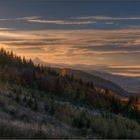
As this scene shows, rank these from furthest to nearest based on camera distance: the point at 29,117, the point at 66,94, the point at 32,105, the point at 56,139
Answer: the point at 66,94
the point at 32,105
the point at 29,117
the point at 56,139

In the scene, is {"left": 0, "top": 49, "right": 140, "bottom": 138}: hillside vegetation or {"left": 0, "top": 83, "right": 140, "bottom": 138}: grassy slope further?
{"left": 0, "top": 49, "right": 140, "bottom": 138}: hillside vegetation

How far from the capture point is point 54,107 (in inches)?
1802

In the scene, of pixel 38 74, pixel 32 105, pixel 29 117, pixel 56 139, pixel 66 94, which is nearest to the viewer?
pixel 56 139

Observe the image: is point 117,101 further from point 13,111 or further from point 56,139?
point 56,139

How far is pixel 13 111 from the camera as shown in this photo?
33.9 m

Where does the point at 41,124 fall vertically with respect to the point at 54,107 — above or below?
above

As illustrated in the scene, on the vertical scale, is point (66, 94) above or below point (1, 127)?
below

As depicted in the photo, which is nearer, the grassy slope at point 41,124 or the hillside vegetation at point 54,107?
the grassy slope at point 41,124

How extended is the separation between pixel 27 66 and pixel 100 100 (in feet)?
112

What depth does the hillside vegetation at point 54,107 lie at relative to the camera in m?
28.0

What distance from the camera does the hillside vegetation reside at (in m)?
28.0

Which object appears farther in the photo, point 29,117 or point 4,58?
point 4,58

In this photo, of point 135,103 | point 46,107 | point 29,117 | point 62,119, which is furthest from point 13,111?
point 135,103

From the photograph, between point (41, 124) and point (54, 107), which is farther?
point (54, 107)
